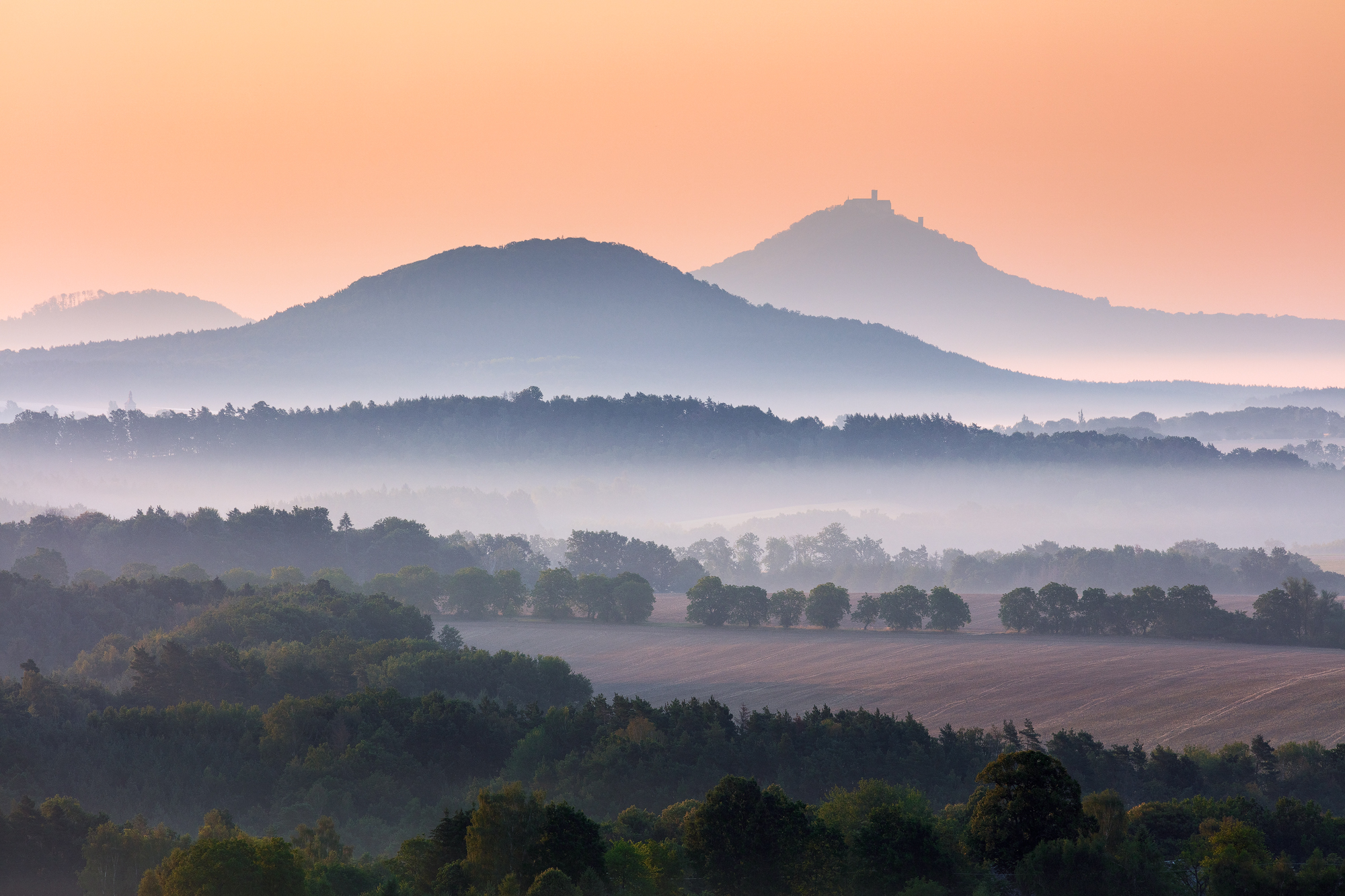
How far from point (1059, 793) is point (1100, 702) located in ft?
112

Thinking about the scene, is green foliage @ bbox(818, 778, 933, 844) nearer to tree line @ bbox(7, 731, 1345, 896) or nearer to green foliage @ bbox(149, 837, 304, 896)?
tree line @ bbox(7, 731, 1345, 896)

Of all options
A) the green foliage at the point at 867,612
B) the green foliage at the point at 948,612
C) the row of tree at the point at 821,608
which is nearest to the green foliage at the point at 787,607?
the row of tree at the point at 821,608

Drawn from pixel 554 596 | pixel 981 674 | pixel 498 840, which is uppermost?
pixel 554 596

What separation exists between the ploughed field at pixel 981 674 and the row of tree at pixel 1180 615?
6.98 feet

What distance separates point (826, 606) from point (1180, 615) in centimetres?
2466

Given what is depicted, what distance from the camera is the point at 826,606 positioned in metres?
89.8

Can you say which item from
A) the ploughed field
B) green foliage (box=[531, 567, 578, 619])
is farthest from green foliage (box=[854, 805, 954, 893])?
green foliage (box=[531, 567, 578, 619])

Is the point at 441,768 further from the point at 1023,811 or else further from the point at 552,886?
the point at 1023,811

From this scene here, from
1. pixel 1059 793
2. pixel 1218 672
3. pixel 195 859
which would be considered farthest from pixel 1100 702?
pixel 195 859

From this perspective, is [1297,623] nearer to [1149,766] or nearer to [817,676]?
[817,676]

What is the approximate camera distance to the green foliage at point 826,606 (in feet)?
294

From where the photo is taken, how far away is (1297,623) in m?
77.2

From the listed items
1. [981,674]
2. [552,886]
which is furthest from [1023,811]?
[981,674]

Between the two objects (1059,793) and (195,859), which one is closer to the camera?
(195,859)
